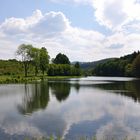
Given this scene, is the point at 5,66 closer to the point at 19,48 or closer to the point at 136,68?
the point at 19,48

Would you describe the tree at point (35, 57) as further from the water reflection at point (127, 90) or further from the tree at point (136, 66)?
the water reflection at point (127, 90)

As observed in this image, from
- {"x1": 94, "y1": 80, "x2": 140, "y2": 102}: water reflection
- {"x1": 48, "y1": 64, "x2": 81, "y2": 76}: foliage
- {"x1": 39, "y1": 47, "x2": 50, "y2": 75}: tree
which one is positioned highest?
{"x1": 39, "y1": 47, "x2": 50, "y2": 75}: tree

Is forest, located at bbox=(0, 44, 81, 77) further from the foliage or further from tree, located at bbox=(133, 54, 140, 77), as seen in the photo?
tree, located at bbox=(133, 54, 140, 77)

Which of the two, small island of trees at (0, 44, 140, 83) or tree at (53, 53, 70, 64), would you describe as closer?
small island of trees at (0, 44, 140, 83)

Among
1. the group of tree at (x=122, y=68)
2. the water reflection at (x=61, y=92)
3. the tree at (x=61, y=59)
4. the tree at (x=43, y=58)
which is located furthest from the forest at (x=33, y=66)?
the water reflection at (x=61, y=92)

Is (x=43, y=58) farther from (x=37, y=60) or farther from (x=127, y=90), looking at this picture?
(x=127, y=90)

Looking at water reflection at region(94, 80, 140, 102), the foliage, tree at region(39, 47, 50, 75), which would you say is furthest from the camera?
the foliage

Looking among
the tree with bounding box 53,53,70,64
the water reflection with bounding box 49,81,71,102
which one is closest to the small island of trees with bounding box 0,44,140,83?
the tree with bounding box 53,53,70,64

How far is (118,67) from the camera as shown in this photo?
169875mm

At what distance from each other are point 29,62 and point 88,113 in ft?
272

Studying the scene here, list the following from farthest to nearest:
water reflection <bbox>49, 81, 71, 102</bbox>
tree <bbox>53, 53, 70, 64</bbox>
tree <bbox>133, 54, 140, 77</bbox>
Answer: tree <bbox>53, 53, 70, 64</bbox> → tree <bbox>133, 54, 140, 77</bbox> → water reflection <bbox>49, 81, 71, 102</bbox>

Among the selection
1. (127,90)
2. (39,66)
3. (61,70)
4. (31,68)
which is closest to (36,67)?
(39,66)

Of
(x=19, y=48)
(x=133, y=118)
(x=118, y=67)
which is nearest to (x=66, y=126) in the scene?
(x=133, y=118)

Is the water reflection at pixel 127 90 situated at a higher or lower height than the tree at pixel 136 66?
lower
